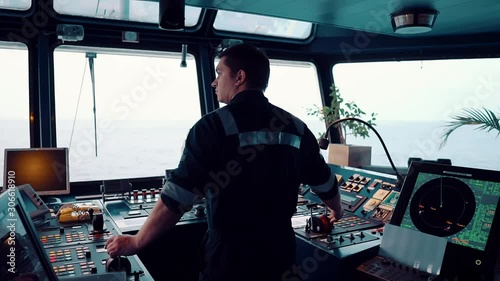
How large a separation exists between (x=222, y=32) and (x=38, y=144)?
1.79 metres

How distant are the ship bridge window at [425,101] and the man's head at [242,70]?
186cm

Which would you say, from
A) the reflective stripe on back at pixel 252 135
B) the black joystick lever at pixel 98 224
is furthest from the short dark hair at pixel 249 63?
the black joystick lever at pixel 98 224

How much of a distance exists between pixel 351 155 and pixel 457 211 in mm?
1414

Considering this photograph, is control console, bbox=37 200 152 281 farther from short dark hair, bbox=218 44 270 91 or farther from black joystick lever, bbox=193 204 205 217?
short dark hair, bbox=218 44 270 91

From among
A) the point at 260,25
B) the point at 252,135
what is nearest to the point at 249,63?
the point at 252,135

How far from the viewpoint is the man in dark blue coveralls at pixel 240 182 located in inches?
59.4

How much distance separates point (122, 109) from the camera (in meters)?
3.42

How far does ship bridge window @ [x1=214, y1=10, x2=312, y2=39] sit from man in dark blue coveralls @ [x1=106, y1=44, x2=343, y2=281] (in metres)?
2.06

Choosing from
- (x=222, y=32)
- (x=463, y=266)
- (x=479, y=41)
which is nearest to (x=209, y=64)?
(x=222, y=32)

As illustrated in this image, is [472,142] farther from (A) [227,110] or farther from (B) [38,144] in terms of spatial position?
(B) [38,144]

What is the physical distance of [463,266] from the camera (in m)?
1.56

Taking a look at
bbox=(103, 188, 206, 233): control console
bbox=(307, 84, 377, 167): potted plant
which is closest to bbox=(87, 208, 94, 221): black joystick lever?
bbox=(103, 188, 206, 233): control console

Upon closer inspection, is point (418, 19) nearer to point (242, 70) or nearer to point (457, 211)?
point (457, 211)

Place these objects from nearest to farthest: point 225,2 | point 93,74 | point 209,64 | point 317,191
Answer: point 317,191 < point 225,2 < point 93,74 < point 209,64
